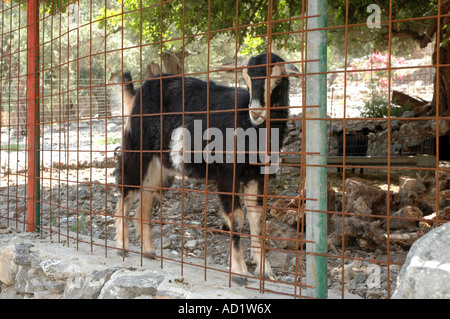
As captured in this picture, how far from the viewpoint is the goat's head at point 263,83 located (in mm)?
3760

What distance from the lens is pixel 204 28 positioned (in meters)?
8.62

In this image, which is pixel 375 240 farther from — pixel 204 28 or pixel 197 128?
pixel 204 28

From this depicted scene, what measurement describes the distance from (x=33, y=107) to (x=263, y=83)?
2608 mm

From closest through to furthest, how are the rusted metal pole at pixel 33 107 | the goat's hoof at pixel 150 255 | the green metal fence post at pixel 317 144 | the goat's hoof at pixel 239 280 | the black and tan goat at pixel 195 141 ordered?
the green metal fence post at pixel 317 144
the goat's hoof at pixel 239 280
the goat's hoof at pixel 150 255
the black and tan goat at pixel 195 141
the rusted metal pole at pixel 33 107

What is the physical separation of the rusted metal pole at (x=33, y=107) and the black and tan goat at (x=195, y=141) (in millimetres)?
922

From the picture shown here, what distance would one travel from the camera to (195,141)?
4.55 metres

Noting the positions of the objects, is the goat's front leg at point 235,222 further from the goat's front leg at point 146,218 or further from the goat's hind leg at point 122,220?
the goat's hind leg at point 122,220

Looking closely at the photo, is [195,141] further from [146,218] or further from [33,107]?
[33,107]

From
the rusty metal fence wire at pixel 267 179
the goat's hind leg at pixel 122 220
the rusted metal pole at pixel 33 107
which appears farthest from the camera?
the rusted metal pole at pixel 33 107

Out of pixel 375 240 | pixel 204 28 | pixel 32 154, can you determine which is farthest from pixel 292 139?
pixel 32 154

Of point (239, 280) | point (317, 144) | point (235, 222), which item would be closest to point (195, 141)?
point (235, 222)

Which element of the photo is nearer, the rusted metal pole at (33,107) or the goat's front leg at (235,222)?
the goat's front leg at (235,222)

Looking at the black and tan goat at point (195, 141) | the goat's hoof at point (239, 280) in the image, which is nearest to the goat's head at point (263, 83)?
the black and tan goat at point (195, 141)
